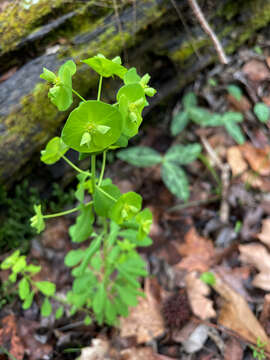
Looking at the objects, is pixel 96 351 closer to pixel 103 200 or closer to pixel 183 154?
pixel 103 200

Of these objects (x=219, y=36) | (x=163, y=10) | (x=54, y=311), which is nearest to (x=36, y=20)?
(x=163, y=10)

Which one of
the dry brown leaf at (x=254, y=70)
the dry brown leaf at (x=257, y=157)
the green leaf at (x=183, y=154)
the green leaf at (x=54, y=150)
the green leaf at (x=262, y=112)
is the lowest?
the dry brown leaf at (x=257, y=157)

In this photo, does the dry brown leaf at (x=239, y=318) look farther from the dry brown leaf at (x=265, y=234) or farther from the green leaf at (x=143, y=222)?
the green leaf at (x=143, y=222)

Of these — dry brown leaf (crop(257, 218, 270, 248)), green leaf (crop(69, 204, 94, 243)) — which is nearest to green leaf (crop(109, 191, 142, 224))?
green leaf (crop(69, 204, 94, 243))

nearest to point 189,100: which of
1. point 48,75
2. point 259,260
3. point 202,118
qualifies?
point 202,118

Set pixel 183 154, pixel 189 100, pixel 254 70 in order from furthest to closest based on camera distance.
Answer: pixel 254 70 < pixel 189 100 < pixel 183 154

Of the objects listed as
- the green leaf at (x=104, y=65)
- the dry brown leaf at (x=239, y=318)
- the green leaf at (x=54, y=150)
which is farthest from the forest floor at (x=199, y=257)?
the green leaf at (x=104, y=65)

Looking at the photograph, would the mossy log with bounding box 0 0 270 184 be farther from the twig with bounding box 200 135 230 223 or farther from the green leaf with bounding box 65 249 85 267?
the twig with bounding box 200 135 230 223
